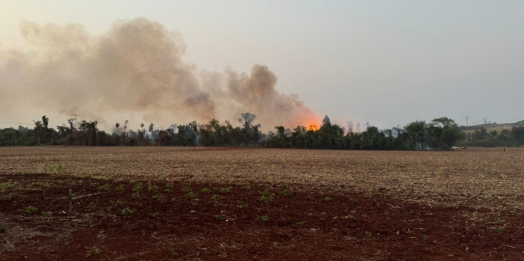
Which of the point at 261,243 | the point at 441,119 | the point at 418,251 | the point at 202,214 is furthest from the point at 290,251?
the point at 441,119

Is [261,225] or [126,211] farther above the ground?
[126,211]

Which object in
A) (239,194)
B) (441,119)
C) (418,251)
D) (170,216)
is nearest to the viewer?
(418,251)

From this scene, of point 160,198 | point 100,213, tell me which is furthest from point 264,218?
point 100,213

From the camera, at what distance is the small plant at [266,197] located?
12.9 metres

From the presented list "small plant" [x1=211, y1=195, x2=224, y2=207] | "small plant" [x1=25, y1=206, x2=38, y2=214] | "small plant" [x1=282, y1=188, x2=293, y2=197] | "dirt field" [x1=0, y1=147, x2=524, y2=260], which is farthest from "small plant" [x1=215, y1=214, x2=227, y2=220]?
"small plant" [x1=25, y1=206, x2=38, y2=214]

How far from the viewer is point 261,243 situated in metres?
8.07

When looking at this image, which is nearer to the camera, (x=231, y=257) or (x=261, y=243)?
(x=231, y=257)

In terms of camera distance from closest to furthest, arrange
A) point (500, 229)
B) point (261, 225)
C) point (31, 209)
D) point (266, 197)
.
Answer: point (500, 229)
point (261, 225)
point (31, 209)
point (266, 197)

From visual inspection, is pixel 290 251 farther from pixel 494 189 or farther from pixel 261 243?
pixel 494 189

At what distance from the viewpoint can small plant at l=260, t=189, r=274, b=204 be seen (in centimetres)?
1287

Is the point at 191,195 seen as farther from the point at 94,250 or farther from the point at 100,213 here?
the point at 94,250

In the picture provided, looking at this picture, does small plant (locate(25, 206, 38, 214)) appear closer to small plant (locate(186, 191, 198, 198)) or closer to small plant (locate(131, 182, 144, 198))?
small plant (locate(131, 182, 144, 198))

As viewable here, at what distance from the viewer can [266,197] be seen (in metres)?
A: 13.4

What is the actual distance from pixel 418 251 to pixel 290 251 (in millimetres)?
3063
